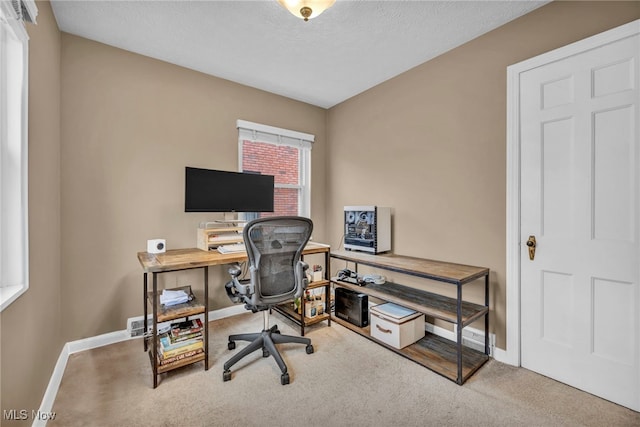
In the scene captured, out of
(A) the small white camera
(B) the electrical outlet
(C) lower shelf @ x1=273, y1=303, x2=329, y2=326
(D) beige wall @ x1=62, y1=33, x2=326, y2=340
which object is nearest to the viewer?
(D) beige wall @ x1=62, y1=33, x2=326, y2=340

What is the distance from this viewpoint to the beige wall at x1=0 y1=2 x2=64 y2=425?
49.0 inches

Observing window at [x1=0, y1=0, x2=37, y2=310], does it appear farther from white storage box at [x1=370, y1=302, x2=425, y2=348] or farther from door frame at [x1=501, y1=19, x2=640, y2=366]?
door frame at [x1=501, y1=19, x2=640, y2=366]

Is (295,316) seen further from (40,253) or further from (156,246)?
(40,253)

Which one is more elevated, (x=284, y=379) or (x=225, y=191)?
(x=225, y=191)

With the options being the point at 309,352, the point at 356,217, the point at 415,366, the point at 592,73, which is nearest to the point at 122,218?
the point at 309,352

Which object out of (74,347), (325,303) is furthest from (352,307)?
(74,347)

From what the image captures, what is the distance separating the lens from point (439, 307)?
219 cm

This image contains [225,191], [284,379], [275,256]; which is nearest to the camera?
[284,379]

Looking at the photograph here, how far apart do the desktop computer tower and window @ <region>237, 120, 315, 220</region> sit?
83 cm

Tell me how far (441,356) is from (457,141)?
5.87 feet

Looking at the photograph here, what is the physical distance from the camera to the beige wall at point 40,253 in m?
1.25

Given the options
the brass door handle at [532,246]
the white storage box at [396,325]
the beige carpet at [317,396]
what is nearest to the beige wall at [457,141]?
the brass door handle at [532,246]

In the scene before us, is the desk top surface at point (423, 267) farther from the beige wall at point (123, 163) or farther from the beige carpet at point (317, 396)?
the beige wall at point (123, 163)

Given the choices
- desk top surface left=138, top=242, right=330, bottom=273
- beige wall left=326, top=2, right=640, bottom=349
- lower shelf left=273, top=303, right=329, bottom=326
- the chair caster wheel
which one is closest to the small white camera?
desk top surface left=138, top=242, right=330, bottom=273
